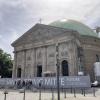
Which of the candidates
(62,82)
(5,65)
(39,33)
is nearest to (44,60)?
(39,33)

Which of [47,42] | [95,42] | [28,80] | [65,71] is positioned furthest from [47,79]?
[95,42]

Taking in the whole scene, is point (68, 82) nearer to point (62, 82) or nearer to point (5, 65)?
point (62, 82)

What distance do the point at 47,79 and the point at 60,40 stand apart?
39.5ft

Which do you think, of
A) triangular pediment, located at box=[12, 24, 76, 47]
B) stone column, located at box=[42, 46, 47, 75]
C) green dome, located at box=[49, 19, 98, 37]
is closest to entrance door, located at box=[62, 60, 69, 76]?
stone column, located at box=[42, 46, 47, 75]

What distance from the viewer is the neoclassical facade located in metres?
37.8

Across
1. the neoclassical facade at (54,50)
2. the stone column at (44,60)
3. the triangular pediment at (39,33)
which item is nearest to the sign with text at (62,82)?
the neoclassical facade at (54,50)

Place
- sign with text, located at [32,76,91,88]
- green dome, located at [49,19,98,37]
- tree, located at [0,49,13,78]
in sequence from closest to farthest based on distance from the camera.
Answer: sign with text, located at [32,76,91,88], green dome, located at [49,19,98,37], tree, located at [0,49,13,78]

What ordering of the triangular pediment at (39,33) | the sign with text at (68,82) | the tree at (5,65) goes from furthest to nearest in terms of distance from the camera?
the tree at (5,65) < the triangular pediment at (39,33) < the sign with text at (68,82)

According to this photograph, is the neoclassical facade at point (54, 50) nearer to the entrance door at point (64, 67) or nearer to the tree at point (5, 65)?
the entrance door at point (64, 67)

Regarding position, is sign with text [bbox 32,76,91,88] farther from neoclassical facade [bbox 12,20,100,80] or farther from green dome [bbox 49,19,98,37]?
green dome [bbox 49,19,98,37]

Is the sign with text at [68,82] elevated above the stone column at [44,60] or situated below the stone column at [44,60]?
below

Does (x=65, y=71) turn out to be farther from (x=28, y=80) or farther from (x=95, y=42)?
(x=95, y=42)

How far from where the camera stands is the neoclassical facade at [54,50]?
37.8 meters

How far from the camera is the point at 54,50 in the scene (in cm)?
4034
